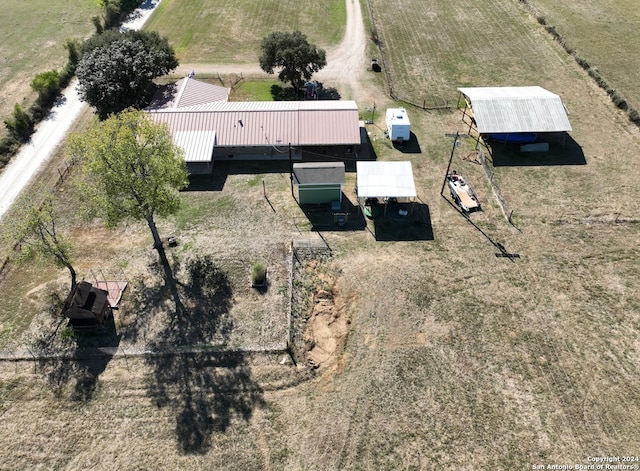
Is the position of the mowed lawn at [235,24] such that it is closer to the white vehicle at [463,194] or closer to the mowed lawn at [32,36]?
the mowed lawn at [32,36]

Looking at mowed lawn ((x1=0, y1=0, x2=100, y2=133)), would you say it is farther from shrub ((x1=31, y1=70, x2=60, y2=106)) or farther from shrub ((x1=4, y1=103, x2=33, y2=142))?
shrub ((x1=4, y1=103, x2=33, y2=142))

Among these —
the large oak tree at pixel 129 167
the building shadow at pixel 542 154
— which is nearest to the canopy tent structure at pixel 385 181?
the building shadow at pixel 542 154

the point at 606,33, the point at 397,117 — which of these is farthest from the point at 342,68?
the point at 606,33

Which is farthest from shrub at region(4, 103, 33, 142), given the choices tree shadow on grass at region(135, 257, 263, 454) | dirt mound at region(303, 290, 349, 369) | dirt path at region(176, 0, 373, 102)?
dirt mound at region(303, 290, 349, 369)

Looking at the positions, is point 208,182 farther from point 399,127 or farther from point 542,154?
point 542,154

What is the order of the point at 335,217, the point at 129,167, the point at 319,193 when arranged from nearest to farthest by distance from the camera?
the point at 129,167 → the point at 335,217 → the point at 319,193

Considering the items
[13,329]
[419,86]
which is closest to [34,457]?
[13,329]

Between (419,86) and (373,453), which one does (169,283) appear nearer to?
(373,453)
